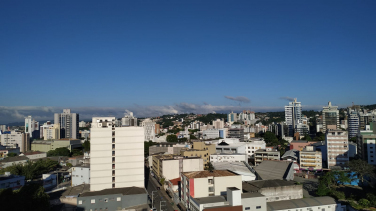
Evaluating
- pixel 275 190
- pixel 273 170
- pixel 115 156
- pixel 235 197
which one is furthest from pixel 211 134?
pixel 235 197

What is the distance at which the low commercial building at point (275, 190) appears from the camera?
19.2 m

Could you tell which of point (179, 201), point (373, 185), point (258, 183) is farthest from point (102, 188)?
point (373, 185)

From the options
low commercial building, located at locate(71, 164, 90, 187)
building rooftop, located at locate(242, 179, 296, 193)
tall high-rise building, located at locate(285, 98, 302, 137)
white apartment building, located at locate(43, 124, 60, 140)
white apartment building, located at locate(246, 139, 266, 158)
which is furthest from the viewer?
tall high-rise building, located at locate(285, 98, 302, 137)

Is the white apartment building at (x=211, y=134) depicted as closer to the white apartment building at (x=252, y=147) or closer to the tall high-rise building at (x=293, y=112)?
the tall high-rise building at (x=293, y=112)

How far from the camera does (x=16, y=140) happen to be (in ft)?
204

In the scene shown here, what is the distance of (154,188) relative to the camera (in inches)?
1061

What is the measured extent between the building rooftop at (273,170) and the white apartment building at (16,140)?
5603 cm

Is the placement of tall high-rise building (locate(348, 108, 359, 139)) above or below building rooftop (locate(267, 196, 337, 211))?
above

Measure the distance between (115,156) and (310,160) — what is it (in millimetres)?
24802

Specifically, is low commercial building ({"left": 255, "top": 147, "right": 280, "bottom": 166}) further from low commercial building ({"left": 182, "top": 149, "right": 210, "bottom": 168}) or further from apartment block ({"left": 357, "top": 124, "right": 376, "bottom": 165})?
apartment block ({"left": 357, "top": 124, "right": 376, "bottom": 165})

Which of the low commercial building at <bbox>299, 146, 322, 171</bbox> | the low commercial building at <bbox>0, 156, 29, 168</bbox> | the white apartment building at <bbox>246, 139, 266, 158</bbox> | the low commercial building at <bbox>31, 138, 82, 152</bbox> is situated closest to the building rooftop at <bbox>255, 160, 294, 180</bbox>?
the low commercial building at <bbox>299, 146, 322, 171</bbox>

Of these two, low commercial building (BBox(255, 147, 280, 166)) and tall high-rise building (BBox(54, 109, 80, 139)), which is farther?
tall high-rise building (BBox(54, 109, 80, 139))

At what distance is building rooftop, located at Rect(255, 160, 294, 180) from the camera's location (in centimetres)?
2634

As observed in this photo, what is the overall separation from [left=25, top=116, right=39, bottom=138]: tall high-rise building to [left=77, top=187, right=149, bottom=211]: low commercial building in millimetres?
77918
